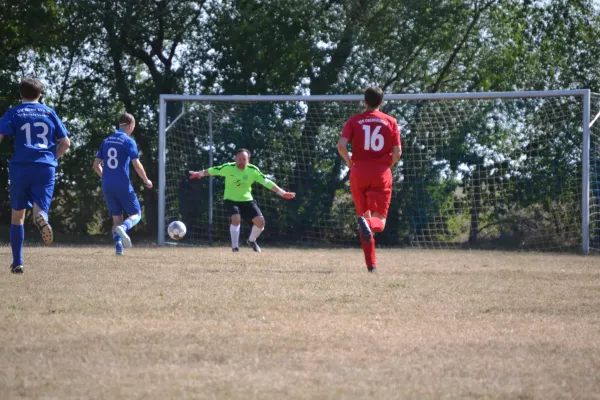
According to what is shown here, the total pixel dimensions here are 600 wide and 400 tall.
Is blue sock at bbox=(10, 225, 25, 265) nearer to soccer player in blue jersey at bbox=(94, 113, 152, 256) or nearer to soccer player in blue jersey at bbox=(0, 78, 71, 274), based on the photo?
soccer player in blue jersey at bbox=(0, 78, 71, 274)

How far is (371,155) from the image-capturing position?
31.0 ft

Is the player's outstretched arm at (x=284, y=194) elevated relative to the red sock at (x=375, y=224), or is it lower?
elevated

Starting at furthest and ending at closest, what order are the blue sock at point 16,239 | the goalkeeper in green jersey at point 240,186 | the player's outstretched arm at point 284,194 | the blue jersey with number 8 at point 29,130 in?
the goalkeeper in green jersey at point 240,186 < the player's outstretched arm at point 284,194 < the blue sock at point 16,239 < the blue jersey with number 8 at point 29,130

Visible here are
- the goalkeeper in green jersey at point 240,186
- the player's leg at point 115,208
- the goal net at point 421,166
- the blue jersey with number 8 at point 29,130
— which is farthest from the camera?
the goal net at point 421,166

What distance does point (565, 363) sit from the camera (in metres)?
4.49

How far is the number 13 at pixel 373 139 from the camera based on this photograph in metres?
9.39

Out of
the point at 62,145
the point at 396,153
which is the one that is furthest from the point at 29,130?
the point at 396,153

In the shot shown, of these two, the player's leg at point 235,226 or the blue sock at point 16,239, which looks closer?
the blue sock at point 16,239

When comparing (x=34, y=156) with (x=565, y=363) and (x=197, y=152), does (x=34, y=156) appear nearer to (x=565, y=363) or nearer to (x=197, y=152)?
(x=565, y=363)

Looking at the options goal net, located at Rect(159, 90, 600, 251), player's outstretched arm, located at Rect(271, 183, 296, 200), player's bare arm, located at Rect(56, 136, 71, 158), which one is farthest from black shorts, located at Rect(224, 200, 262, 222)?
player's bare arm, located at Rect(56, 136, 71, 158)

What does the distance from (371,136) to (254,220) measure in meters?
5.70

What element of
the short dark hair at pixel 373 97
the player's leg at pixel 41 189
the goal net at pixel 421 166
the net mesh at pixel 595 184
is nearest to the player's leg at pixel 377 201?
the short dark hair at pixel 373 97

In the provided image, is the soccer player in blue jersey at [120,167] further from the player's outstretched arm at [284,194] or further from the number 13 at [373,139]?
the number 13 at [373,139]

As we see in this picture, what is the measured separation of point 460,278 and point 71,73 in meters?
15.0
